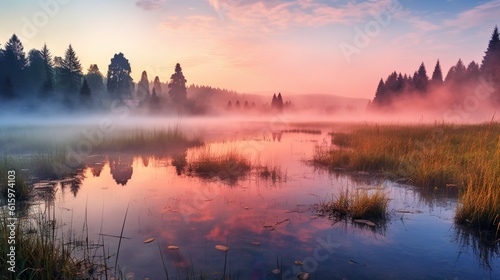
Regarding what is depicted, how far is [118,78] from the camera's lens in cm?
5862

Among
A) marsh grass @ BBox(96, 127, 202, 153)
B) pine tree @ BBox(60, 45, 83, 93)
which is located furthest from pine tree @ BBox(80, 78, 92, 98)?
marsh grass @ BBox(96, 127, 202, 153)

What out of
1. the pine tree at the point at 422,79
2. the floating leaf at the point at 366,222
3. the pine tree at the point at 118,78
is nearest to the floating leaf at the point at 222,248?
the floating leaf at the point at 366,222

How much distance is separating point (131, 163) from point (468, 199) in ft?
46.7

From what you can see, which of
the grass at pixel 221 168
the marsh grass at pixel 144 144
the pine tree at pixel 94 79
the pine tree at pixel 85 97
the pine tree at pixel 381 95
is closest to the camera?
the grass at pixel 221 168

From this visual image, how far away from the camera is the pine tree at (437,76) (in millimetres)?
60322

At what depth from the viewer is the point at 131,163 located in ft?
48.8

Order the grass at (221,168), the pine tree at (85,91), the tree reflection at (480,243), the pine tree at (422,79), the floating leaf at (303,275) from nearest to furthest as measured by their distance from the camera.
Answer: the floating leaf at (303,275) < the tree reflection at (480,243) < the grass at (221,168) < the pine tree at (85,91) < the pine tree at (422,79)

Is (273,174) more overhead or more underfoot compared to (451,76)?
more underfoot

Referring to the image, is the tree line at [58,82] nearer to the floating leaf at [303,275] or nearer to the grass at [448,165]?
the grass at [448,165]

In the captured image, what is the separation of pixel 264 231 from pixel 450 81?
2751 inches

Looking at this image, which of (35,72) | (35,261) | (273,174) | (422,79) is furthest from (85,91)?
(422,79)

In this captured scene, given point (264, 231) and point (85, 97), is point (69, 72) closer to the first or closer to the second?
point (85, 97)

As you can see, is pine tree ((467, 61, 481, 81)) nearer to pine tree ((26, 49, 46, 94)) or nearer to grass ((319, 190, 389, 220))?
grass ((319, 190, 389, 220))

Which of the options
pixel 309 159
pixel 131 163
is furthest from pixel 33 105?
pixel 309 159
